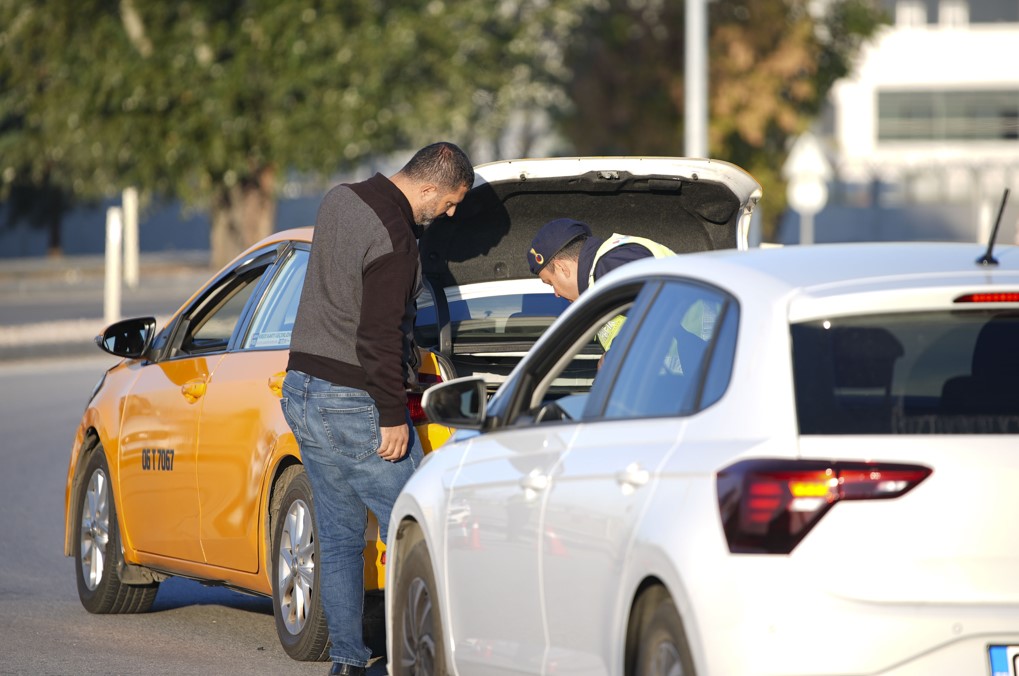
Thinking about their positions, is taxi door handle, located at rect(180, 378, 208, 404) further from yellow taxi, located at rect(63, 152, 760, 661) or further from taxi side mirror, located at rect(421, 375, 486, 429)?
taxi side mirror, located at rect(421, 375, 486, 429)

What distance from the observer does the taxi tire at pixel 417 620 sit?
584 cm

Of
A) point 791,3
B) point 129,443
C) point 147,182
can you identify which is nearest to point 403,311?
point 129,443

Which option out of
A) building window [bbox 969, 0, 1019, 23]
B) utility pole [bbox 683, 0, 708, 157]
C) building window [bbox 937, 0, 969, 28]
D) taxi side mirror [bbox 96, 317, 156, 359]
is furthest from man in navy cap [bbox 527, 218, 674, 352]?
building window [bbox 969, 0, 1019, 23]

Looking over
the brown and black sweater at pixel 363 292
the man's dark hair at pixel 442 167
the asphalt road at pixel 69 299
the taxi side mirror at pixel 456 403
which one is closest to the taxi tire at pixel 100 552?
the brown and black sweater at pixel 363 292

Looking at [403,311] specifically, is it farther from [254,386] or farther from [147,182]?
[147,182]

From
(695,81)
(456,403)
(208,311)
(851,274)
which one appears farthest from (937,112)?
(851,274)

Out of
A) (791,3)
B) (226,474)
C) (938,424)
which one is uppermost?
(791,3)

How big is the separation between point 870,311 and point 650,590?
796mm

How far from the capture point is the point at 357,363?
6.61 meters

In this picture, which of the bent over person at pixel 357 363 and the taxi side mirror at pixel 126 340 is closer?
the bent over person at pixel 357 363

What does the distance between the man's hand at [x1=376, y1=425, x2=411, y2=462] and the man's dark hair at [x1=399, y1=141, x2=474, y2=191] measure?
2.84 feet

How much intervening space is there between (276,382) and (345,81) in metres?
28.6

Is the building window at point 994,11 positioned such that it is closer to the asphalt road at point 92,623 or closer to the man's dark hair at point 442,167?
the asphalt road at point 92,623

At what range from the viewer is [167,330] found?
340 inches
